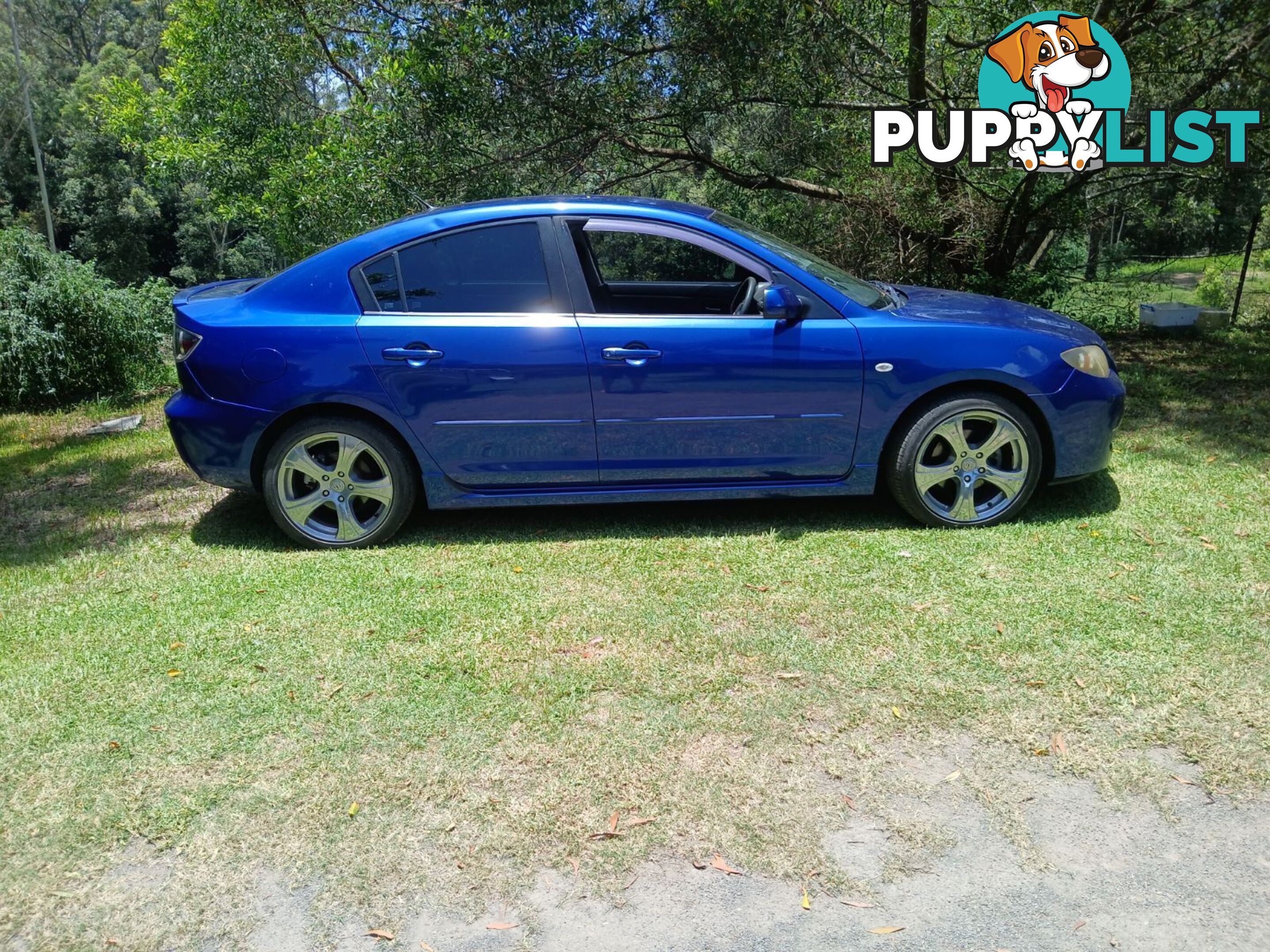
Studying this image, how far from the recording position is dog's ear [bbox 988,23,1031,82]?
893 centimetres

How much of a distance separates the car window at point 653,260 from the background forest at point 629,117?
3718 mm

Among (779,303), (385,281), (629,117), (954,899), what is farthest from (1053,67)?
(954,899)

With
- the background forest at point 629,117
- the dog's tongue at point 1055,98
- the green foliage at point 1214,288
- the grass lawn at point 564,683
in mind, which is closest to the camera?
the grass lawn at point 564,683

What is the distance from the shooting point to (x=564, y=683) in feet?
12.3

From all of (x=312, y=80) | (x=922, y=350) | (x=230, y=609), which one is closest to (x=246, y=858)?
(x=230, y=609)

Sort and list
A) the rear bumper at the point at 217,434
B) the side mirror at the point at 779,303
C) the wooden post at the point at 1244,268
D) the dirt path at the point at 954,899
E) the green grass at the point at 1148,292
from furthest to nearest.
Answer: the green grass at the point at 1148,292, the wooden post at the point at 1244,268, the rear bumper at the point at 217,434, the side mirror at the point at 779,303, the dirt path at the point at 954,899

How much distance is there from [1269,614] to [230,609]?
14.0ft

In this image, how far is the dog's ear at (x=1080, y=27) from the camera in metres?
8.72

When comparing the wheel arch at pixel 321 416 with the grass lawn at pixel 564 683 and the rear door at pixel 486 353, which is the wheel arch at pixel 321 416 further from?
the grass lawn at pixel 564 683

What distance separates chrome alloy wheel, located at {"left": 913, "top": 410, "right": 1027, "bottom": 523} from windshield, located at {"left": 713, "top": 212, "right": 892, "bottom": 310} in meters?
0.73

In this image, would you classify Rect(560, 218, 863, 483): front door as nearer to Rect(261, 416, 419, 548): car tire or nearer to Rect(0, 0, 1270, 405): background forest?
Rect(261, 416, 419, 548): car tire

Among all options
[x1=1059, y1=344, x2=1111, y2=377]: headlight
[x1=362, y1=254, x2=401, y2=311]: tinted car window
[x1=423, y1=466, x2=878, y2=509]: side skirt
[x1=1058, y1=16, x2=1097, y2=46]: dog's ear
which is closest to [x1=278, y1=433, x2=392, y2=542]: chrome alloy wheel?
[x1=423, y1=466, x2=878, y2=509]: side skirt

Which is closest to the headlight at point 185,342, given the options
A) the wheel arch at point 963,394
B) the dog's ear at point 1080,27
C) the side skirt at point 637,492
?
the side skirt at point 637,492

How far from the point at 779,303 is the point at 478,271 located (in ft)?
4.80
